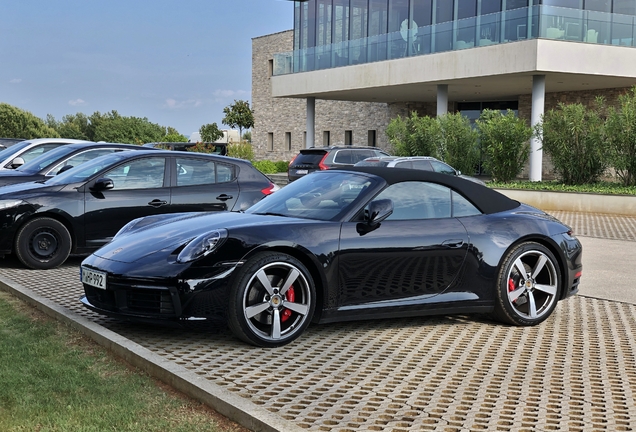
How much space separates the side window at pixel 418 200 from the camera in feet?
22.2

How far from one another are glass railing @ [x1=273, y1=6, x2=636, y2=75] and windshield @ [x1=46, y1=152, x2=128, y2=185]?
72.0ft

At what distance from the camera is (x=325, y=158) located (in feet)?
89.5

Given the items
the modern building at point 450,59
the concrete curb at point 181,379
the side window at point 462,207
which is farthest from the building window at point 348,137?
the concrete curb at point 181,379

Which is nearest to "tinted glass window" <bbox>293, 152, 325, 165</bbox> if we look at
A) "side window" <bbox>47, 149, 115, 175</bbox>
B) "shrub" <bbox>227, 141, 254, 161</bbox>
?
"side window" <bbox>47, 149, 115, 175</bbox>

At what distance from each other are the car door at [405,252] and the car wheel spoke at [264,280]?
0.59 metres

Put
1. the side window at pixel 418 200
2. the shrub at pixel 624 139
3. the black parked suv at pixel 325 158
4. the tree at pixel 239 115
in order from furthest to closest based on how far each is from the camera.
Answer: the tree at pixel 239 115
the black parked suv at pixel 325 158
the shrub at pixel 624 139
the side window at pixel 418 200

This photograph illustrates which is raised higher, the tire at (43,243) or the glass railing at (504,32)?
the glass railing at (504,32)

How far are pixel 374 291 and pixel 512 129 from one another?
19.9m

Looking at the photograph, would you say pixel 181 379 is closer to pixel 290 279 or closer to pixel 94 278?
pixel 290 279

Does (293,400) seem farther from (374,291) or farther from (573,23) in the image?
(573,23)

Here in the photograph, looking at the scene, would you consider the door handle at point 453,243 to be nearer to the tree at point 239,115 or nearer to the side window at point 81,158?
the side window at point 81,158

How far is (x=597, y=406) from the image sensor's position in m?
4.80

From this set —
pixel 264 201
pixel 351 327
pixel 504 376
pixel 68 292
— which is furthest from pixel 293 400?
pixel 68 292

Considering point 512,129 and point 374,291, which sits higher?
point 512,129
